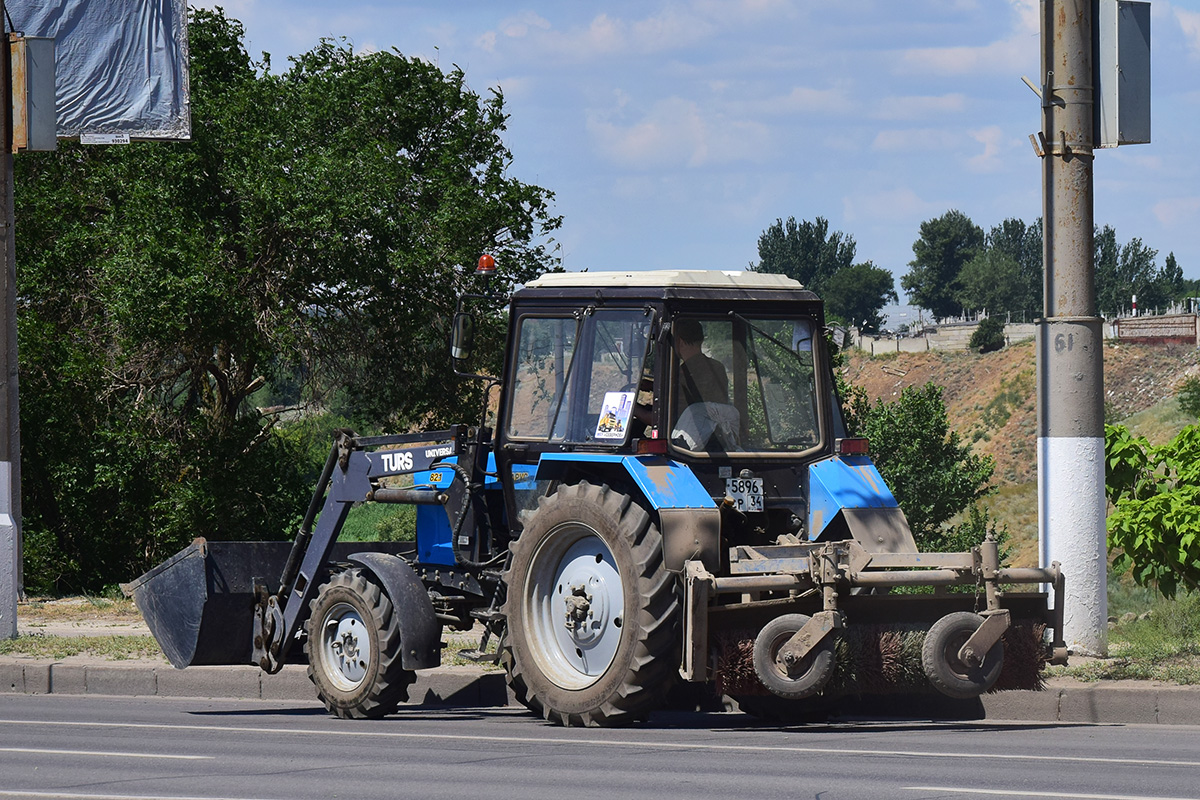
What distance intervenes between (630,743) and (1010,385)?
4257 inches

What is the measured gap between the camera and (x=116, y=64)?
24.2m

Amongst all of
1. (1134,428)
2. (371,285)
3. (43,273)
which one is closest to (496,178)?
(371,285)

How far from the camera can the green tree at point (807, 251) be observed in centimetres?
16312

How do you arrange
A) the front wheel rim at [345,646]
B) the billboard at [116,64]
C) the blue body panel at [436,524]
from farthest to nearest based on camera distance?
the billboard at [116,64] → the blue body panel at [436,524] → the front wheel rim at [345,646]

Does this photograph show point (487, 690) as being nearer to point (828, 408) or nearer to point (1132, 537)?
point (828, 408)

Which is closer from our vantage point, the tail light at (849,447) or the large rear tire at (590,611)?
the large rear tire at (590,611)

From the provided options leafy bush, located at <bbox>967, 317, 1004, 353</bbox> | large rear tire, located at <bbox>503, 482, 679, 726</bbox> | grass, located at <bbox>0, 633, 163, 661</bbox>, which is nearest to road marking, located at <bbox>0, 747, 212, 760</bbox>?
large rear tire, located at <bbox>503, 482, 679, 726</bbox>

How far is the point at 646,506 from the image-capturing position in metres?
10.2

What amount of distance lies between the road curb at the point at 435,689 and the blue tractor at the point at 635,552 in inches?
25.2

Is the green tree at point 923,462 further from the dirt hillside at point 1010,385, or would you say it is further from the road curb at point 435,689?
the road curb at point 435,689

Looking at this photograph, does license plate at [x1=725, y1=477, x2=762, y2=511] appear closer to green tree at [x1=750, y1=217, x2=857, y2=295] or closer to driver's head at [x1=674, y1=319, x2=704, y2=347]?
driver's head at [x1=674, y1=319, x2=704, y2=347]

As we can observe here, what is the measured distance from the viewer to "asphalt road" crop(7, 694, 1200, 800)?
24.3 feet

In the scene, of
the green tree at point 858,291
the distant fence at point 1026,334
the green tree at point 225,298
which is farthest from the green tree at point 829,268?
the green tree at point 225,298

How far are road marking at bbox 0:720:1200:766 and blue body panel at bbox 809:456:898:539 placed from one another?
71.2 inches
